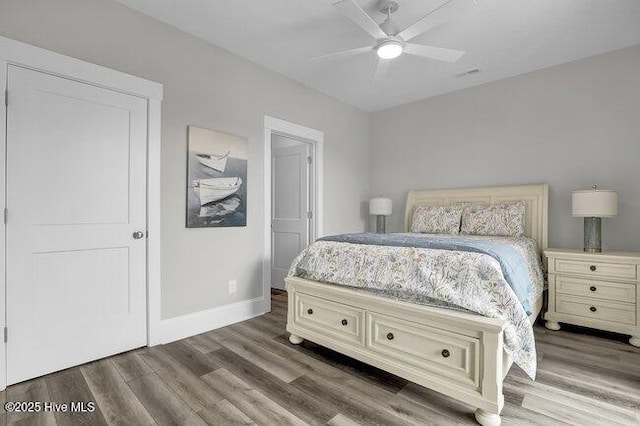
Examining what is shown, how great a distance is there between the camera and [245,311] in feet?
10.8

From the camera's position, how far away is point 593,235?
299 centimetres

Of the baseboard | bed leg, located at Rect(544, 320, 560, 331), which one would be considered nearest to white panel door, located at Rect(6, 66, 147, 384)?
the baseboard

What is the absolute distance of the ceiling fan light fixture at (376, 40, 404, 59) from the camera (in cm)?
235

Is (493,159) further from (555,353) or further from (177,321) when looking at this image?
(177,321)

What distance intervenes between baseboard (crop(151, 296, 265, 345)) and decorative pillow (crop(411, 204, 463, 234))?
6.91 feet

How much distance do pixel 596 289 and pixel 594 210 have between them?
0.70 meters

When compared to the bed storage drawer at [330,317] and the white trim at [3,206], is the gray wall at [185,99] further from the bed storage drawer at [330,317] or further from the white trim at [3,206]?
the bed storage drawer at [330,317]

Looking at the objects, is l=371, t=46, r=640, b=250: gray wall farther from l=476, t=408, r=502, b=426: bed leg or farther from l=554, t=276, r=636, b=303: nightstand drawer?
l=476, t=408, r=502, b=426: bed leg

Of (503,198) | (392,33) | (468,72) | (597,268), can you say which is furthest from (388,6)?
(597,268)

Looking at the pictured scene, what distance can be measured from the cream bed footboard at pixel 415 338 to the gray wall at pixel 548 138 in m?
2.45

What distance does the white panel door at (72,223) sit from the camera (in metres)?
2.02

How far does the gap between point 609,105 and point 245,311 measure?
4.22m

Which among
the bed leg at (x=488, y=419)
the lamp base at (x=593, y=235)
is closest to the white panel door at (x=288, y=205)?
the bed leg at (x=488, y=419)

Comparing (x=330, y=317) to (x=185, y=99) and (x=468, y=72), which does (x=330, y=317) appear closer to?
(x=185, y=99)
